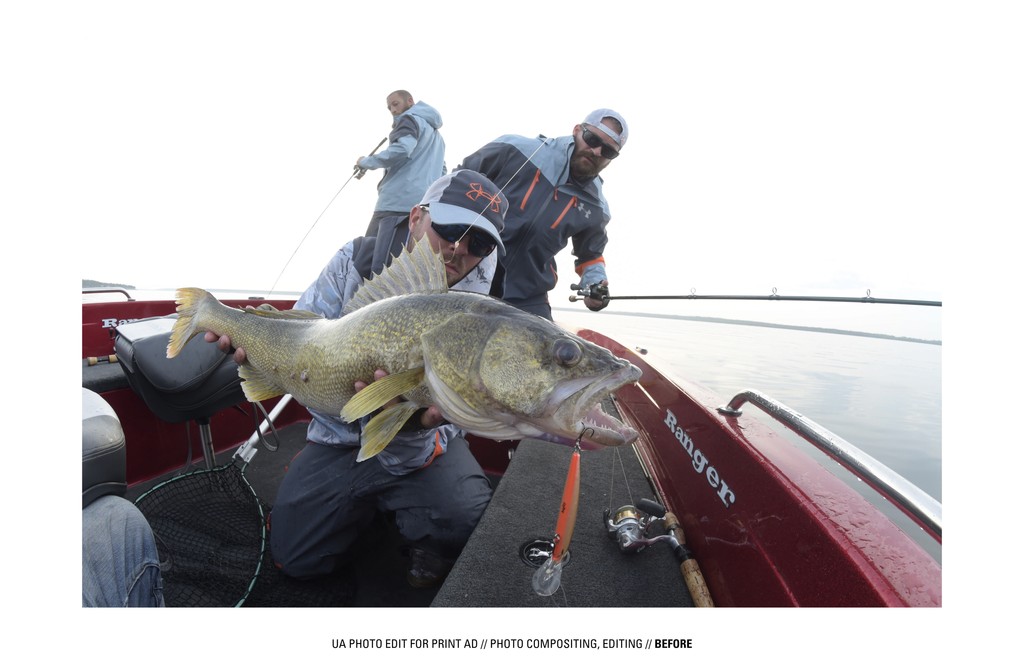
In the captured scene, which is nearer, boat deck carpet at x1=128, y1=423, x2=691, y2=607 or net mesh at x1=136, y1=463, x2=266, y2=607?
boat deck carpet at x1=128, y1=423, x2=691, y2=607

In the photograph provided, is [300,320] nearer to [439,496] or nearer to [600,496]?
[439,496]

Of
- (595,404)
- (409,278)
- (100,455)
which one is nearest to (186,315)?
(100,455)

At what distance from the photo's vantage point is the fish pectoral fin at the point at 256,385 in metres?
2.18

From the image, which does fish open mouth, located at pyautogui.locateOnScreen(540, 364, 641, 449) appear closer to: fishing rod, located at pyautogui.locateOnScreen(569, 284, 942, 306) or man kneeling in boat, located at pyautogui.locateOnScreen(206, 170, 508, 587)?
man kneeling in boat, located at pyautogui.locateOnScreen(206, 170, 508, 587)

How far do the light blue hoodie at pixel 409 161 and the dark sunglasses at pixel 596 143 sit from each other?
192 cm

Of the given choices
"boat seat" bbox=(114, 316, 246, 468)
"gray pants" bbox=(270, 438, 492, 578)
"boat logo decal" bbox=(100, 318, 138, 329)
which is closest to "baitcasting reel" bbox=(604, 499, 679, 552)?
→ "gray pants" bbox=(270, 438, 492, 578)

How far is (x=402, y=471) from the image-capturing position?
2627 mm

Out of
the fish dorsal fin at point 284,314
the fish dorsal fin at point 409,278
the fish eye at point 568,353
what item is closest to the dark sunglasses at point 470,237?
the fish dorsal fin at point 409,278

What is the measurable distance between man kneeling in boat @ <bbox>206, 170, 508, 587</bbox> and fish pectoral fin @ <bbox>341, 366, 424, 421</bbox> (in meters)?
0.78

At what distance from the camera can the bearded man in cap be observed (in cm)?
422

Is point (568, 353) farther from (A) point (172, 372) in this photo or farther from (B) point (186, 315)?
(A) point (172, 372)

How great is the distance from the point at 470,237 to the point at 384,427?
1.22 m
